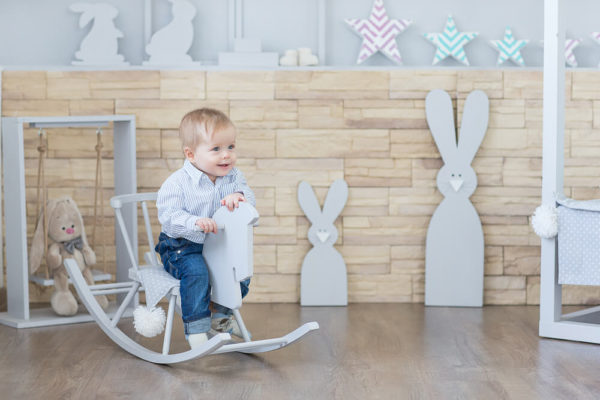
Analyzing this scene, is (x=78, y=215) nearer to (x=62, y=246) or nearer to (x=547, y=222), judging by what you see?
(x=62, y=246)

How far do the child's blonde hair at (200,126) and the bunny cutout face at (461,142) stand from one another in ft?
3.70

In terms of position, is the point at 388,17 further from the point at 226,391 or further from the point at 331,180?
the point at 226,391

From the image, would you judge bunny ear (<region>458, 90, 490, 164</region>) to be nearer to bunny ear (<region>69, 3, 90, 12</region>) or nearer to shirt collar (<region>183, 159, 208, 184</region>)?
shirt collar (<region>183, 159, 208, 184</region>)

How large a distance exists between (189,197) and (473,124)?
1333mm

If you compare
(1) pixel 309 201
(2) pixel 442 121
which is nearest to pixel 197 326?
(1) pixel 309 201

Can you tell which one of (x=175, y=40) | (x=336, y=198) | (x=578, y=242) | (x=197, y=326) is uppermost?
(x=175, y=40)

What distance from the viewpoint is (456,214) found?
10.7 ft

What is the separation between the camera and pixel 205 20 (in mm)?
3479

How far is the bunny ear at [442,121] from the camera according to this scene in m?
3.27

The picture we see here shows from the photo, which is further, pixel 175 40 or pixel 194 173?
pixel 175 40

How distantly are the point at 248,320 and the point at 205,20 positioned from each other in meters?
1.31

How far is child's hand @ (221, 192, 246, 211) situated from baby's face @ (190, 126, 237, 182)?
0.14 m

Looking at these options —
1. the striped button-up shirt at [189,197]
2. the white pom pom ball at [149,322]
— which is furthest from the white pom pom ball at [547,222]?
the white pom pom ball at [149,322]

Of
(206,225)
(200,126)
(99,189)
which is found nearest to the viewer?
(206,225)
